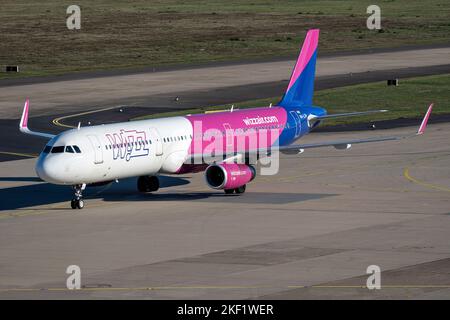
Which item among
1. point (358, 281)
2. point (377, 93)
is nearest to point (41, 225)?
point (358, 281)

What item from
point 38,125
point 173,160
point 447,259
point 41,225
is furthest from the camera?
point 38,125

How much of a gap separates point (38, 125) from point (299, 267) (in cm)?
5447

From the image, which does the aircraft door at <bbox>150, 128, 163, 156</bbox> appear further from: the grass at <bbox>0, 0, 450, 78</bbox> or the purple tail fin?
the grass at <bbox>0, 0, 450, 78</bbox>

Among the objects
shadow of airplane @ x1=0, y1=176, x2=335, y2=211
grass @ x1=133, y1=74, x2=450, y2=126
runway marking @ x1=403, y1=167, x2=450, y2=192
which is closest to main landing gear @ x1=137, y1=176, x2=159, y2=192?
shadow of airplane @ x1=0, y1=176, x2=335, y2=211

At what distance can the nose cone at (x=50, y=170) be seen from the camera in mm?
61406

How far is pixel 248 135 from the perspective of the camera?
71.2 m

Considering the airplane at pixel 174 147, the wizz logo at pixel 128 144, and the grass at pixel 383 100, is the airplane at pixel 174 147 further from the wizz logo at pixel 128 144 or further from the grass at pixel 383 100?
the grass at pixel 383 100

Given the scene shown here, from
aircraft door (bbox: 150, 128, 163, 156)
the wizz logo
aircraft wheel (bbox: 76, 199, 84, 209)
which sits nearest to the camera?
the wizz logo

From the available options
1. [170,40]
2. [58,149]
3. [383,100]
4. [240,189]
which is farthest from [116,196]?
[170,40]

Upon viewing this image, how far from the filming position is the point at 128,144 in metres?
A: 64.5

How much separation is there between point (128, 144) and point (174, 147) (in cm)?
355

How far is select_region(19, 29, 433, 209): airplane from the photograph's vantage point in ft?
205

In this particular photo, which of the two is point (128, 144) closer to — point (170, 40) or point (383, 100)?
point (383, 100)

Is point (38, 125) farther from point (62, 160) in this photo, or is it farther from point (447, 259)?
point (447, 259)
